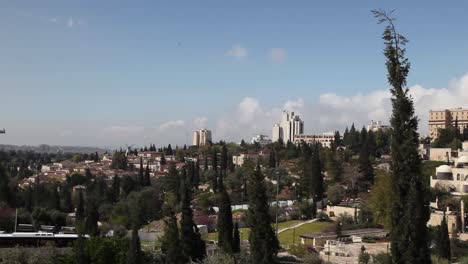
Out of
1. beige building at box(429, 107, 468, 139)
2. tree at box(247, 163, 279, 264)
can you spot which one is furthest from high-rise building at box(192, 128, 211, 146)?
tree at box(247, 163, 279, 264)

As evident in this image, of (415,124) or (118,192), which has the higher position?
(415,124)

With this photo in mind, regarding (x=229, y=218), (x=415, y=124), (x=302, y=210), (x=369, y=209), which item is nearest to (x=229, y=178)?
(x=302, y=210)

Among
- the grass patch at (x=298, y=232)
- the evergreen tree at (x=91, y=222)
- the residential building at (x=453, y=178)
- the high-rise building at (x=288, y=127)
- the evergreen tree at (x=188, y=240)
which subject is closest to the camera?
the evergreen tree at (x=188, y=240)

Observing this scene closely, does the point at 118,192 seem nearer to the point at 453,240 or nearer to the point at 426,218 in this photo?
the point at 453,240

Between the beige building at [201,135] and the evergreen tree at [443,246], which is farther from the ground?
the beige building at [201,135]

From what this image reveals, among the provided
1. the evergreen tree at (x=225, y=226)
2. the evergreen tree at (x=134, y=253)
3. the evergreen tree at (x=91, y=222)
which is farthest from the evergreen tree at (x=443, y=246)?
the evergreen tree at (x=91, y=222)

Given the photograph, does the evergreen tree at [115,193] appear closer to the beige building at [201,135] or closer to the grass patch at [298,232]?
the grass patch at [298,232]

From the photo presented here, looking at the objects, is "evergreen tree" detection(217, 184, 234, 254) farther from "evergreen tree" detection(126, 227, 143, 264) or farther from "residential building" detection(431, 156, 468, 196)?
"residential building" detection(431, 156, 468, 196)
